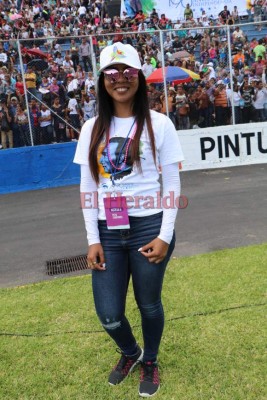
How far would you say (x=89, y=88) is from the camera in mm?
11727

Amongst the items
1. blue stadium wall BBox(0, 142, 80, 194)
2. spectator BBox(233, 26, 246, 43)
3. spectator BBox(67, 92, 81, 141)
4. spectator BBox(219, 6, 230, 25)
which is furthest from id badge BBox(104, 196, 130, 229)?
spectator BBox(219, 6, 230, 25)

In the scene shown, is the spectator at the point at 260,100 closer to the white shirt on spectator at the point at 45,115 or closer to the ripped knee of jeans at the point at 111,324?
the white shirt on spectator at the point at 45,115

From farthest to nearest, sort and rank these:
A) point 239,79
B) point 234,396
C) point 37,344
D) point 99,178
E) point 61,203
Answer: point 239,79 < point 61,203 < point 37,344 < point 234,396 < point 99,178

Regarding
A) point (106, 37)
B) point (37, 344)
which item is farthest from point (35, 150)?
point (37, 344)

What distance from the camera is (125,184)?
2.41m

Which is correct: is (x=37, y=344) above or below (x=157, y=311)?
below

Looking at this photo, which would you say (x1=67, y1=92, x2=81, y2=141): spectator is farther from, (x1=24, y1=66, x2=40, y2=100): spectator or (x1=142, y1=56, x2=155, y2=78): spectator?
(x1=142, y1=56, x2=155, y2=78): spectator

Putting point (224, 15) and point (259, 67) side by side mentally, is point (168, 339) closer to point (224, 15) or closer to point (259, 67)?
point (259, 67)

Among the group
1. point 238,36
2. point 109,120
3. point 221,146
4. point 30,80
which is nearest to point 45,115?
point 30,80

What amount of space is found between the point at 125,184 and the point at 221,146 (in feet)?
30.3

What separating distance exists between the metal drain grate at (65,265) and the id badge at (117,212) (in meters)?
2.82

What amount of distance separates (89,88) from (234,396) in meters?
10.2

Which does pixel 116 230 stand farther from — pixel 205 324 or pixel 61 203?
pixel 61 203

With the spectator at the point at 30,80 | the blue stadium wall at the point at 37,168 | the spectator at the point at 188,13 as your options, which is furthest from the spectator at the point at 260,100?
the spectator at the point at 188,13
